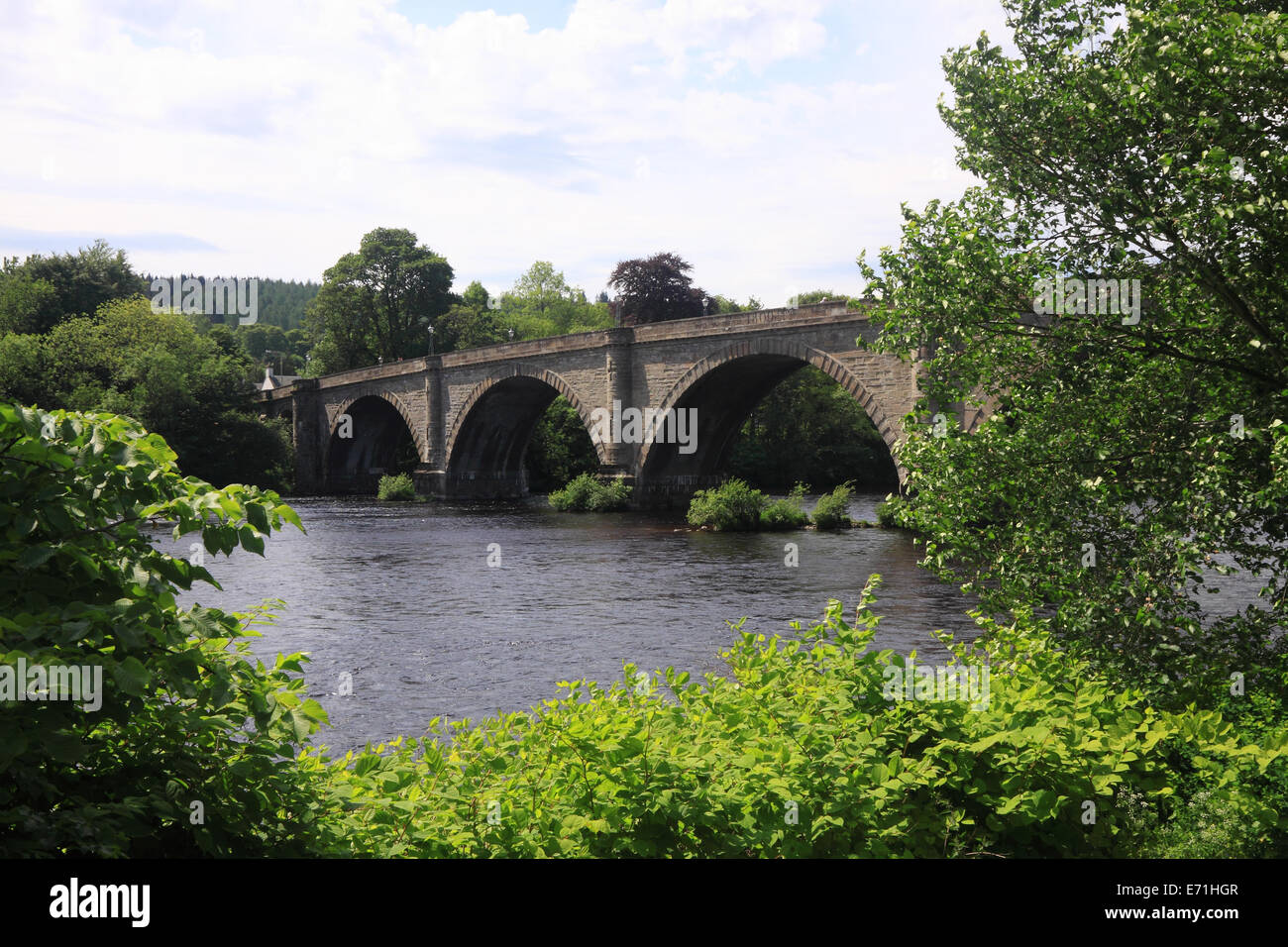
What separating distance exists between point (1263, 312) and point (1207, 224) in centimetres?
70

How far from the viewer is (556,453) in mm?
63812

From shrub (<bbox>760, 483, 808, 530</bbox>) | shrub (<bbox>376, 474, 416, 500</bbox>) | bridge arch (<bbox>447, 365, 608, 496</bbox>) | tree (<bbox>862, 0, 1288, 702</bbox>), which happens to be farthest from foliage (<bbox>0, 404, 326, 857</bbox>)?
shrub (<bbox>376, 474, 416, 500</bbox>)

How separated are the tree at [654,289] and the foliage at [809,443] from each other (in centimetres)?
873

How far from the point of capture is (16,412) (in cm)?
360

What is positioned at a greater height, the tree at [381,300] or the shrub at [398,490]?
the tree at [381,300]

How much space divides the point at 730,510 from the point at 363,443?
41966 millimetres

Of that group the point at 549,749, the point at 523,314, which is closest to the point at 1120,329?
the point at 549,749

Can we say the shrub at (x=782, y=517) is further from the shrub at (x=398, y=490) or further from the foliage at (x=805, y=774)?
the foliage at (x=805, y=774)

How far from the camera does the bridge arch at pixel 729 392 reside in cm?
3434

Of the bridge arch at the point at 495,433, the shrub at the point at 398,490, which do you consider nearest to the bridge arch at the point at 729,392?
the bridge arch at the point at 495,433

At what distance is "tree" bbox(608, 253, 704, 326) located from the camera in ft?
224

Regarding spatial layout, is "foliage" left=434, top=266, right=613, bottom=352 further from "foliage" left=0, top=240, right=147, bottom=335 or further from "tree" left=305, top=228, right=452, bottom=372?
"foliage" left=0, top=240, right=147, bottom=335

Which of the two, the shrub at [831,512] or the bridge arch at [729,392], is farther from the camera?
the shrub at [831,512]

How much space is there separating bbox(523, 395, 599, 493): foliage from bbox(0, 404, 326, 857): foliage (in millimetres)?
59585
